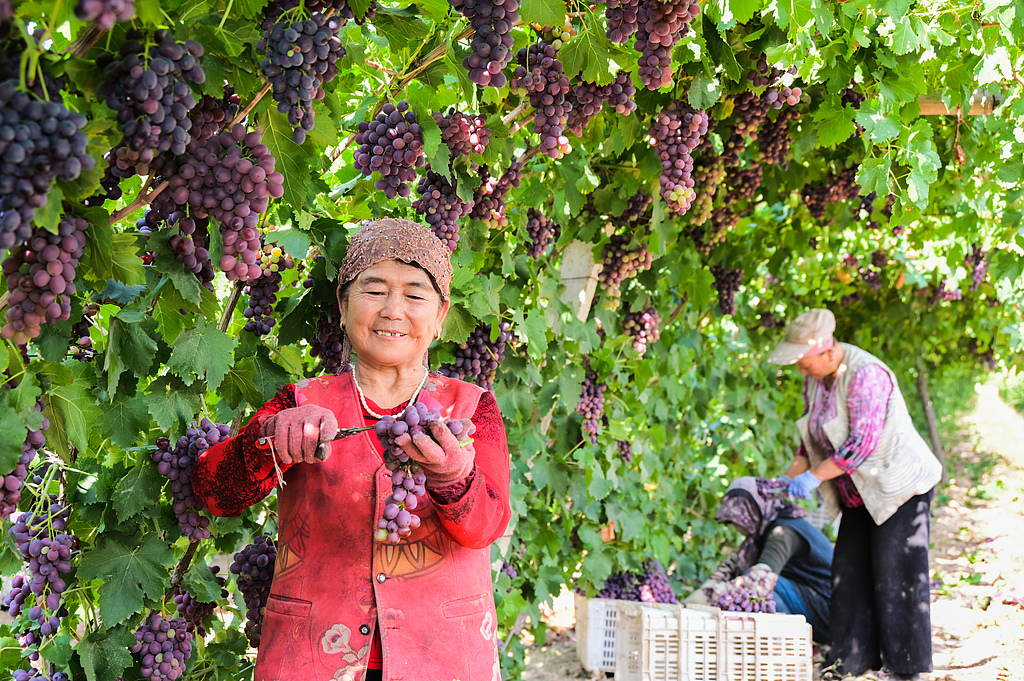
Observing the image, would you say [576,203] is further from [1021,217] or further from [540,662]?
[540,662]

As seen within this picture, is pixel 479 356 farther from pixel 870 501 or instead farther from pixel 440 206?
pixel 870 501

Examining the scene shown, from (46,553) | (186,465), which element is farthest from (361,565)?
(46,553)

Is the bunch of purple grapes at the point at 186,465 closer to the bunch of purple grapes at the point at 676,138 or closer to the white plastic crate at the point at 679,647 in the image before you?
the bunch of purple grapes at the point at 676,138

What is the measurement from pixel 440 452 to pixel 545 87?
1.31 m

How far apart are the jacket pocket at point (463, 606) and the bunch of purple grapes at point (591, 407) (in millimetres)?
1926

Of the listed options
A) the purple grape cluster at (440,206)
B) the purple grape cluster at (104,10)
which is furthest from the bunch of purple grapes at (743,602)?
the purple grape cluster at (104,10)

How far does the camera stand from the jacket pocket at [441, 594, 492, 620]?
1.82m

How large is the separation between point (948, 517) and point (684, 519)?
5694 millimetres

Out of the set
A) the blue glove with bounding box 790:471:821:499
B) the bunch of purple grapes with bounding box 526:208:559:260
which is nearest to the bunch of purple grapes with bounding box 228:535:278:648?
the bunch of purple grapes with bounding box 526:208:559:260

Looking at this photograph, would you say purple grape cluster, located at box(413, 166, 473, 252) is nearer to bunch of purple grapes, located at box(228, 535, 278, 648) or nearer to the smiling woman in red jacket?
the smiling woman in red jacket

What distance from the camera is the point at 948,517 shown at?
33.6 feet

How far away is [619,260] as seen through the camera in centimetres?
Result: 384

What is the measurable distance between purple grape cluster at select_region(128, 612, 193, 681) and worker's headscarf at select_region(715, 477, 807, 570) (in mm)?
4038

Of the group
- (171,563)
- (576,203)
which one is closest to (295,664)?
(171,563)
